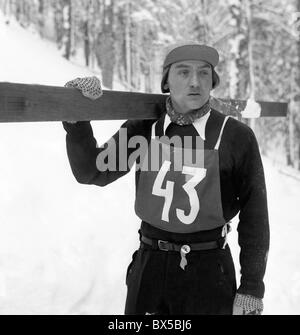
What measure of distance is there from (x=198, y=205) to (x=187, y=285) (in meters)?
0.50

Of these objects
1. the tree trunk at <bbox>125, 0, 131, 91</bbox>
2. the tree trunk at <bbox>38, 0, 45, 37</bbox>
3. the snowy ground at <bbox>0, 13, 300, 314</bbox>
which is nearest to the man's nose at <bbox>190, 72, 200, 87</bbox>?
the snowy ground at <bbox>0, 13, 300, 314</bbox>

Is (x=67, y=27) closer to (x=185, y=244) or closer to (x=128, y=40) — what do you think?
(x=128, y=40)

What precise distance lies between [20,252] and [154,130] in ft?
8.71

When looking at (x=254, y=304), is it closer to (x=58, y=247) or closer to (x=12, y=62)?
(x=58, y=247)

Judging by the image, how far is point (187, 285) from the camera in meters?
2.36

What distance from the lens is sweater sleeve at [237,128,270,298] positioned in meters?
2.33

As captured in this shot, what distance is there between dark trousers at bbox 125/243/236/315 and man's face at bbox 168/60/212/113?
942 mm

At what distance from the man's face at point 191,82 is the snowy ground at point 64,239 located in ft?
9.05

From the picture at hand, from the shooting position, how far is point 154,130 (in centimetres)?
259

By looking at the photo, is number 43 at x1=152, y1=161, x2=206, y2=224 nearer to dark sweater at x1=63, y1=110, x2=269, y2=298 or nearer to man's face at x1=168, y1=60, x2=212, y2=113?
dark sweater at x1=63, y1=110, x2=269, y2=298

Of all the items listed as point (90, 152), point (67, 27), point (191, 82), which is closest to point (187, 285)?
point (90, 152)

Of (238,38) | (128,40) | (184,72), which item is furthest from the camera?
(128,40)

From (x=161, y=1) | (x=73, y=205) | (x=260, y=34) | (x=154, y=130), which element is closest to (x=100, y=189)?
(x=73, y=205)

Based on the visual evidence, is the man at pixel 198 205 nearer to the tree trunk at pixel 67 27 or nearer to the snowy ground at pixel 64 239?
the snowy ground at pixel 64 239
